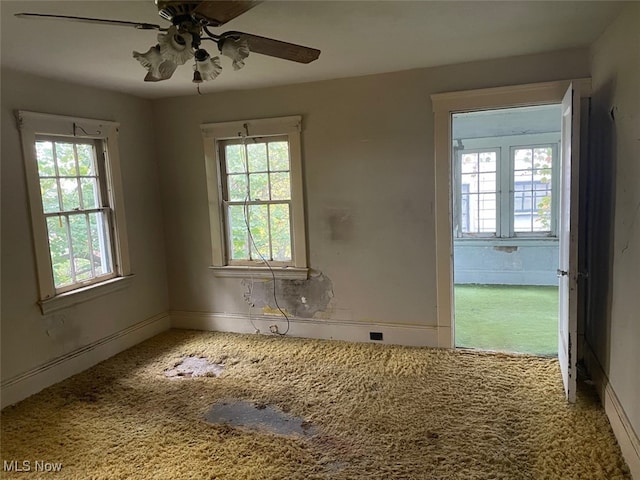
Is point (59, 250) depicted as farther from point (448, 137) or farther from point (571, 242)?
point (571, 242)

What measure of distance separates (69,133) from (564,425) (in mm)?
4031

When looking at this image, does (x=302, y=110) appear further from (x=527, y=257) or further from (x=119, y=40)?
(x=527, y=257)

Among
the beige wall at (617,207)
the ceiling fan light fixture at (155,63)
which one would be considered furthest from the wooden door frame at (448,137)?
the ceiling fan light fixture at (155,63)

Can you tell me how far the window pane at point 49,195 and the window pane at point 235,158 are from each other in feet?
4.94

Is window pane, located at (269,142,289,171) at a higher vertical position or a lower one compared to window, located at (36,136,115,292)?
higher

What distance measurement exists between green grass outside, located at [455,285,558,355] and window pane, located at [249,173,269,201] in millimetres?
2279

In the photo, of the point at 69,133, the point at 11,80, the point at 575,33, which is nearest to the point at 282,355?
the point at 69,133

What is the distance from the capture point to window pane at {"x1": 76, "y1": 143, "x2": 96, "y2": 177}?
3.64 meters

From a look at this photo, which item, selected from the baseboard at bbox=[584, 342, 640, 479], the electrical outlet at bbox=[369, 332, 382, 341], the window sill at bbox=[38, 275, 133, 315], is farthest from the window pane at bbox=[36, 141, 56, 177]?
the baseboard at bbox=[584, 342, 640, 479]

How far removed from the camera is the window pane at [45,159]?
328 centimetres

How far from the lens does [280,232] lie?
419 centimetres

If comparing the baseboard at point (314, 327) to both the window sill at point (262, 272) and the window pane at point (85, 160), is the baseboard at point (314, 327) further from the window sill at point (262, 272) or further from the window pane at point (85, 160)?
the window pane at point (85, 160)

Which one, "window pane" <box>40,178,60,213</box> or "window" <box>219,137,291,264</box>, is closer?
"window pane" <box>40,178,60,213</box>

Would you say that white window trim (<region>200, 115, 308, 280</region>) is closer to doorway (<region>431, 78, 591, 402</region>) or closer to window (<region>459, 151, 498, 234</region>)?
doorway (<region>431, 78, 591, 402</region>)
